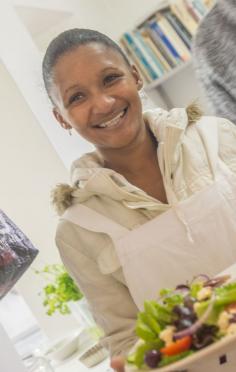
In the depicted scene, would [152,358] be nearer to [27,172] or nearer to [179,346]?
[179,346]

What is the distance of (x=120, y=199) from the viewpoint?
97 cm

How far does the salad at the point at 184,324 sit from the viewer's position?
517 mm

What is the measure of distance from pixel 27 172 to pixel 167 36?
3.03 ft

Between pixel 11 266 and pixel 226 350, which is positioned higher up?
pixel 11 266

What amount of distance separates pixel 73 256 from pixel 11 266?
118mm

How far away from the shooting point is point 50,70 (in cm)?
101

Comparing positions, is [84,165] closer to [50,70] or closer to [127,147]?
[127,147]

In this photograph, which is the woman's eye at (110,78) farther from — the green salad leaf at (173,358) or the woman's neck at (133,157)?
the green salad leaf at (173,358)

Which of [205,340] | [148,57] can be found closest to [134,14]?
[148,57]

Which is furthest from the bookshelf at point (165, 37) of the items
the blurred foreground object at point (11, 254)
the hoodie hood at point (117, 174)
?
the blurred foreground object at point (11, 254)

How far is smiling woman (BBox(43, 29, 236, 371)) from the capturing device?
93cm

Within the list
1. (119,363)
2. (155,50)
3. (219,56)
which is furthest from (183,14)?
(119,363)

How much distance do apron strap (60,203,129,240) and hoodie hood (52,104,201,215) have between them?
42 mm

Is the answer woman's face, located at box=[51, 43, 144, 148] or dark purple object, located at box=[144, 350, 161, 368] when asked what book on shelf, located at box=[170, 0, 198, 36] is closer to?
woman's face, located at box=[51, 43, 144, 148]
